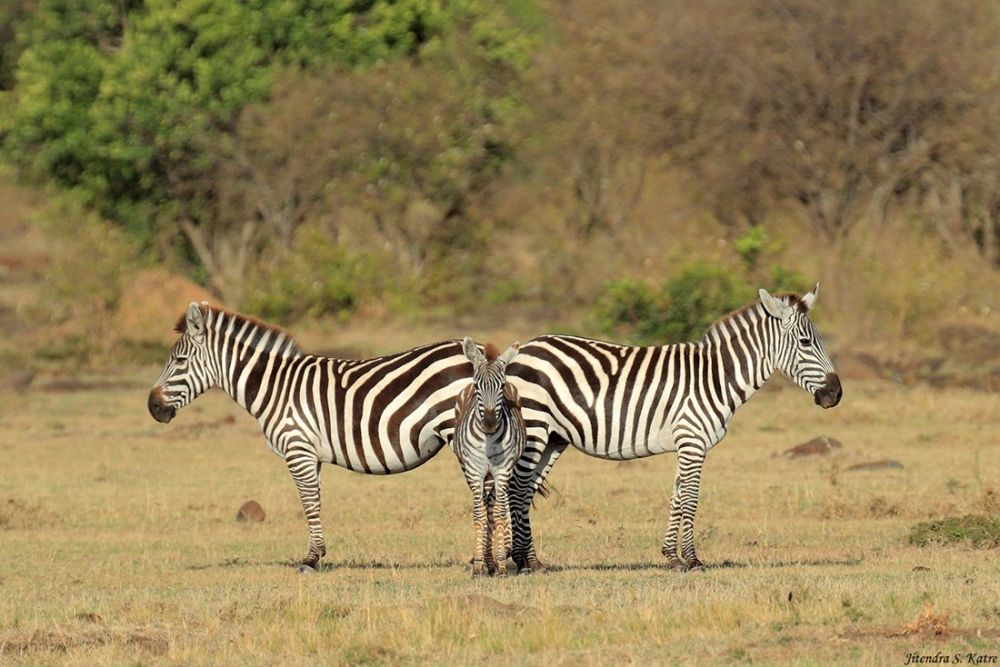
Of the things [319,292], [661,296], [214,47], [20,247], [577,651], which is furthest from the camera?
[20,247]

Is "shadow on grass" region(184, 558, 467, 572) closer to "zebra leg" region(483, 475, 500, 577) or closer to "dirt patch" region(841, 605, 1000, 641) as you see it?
"zebra leg" region(483, 475, 500, 577)

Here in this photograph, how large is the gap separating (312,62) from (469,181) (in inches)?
162

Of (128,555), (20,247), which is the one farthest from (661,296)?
(20,247)

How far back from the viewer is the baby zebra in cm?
1026

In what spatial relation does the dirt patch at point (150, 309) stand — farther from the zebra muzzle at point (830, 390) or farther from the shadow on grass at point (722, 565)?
the zebra muzzle at point (830, 390)

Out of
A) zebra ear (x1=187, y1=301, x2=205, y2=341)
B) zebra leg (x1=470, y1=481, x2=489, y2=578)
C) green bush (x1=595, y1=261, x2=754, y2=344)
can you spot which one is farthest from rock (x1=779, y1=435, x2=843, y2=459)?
green bush (x1=595, y1=261, x2=754, y2=344)

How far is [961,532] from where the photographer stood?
1188cm

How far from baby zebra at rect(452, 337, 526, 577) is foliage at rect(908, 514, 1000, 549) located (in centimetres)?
338

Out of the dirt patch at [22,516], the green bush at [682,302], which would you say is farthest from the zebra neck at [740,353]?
the green bush at [682,302]

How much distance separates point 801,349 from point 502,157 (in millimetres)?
23676

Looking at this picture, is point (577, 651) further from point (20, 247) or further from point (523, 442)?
point (20, 247)

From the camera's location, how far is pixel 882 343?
A: 27.8 meters

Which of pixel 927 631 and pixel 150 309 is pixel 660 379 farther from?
pixel 150 309

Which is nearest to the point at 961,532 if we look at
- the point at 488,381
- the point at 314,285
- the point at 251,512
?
the point at 488,381
